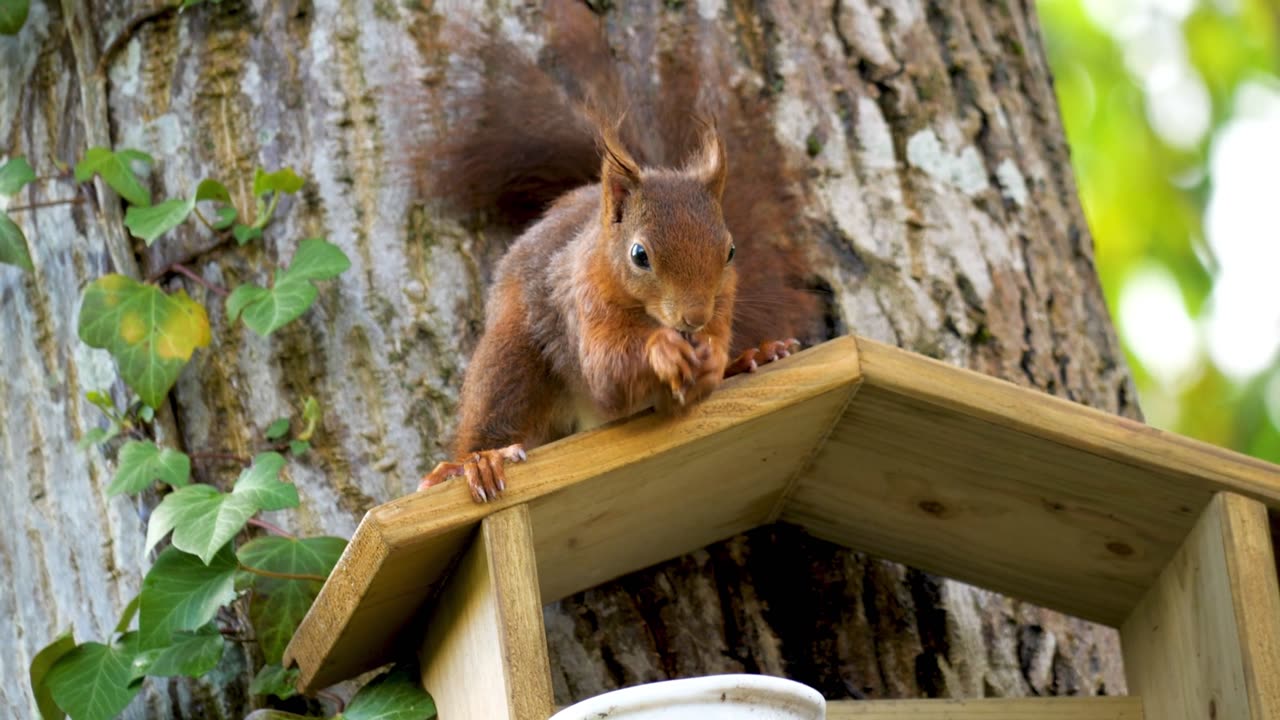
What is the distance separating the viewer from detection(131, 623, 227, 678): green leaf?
175 centimetres

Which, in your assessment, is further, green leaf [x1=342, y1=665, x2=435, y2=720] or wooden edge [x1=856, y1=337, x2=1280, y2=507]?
green leaf [x1=342, y1=665, x2=435, y2=720]

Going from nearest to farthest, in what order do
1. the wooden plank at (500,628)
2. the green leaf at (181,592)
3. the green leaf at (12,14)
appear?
the wooden plank at (500,628) → the green leaf at (181,592) → the green leaf at (12,14)

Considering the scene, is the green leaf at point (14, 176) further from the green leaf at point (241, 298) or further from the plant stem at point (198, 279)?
the green leaf at point (241, 298)

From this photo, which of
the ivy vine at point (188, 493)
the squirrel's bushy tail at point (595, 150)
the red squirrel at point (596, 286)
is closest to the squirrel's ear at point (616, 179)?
the red squirrel at point (596, 286)

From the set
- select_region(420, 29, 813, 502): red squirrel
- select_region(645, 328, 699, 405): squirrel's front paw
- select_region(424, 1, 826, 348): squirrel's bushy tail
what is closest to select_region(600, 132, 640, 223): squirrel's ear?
select_region(420, 29, 813, 502): red squirrel

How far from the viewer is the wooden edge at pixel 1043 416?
149cm

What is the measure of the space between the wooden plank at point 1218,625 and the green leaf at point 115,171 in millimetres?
1317

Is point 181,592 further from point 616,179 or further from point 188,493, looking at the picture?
point 616,179

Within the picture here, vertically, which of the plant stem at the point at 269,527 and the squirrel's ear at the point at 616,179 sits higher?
the squirrel's ear at the point at 616,179

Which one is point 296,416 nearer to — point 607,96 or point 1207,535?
point 607,96

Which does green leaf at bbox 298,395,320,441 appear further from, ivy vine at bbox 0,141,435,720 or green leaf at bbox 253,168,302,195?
green leaf at bbox 253,168,302,195

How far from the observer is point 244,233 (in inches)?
80.9

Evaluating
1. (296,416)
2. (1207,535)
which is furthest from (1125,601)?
(296,416)

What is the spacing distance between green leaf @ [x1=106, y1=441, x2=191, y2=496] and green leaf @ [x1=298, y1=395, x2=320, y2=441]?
0.15 m
